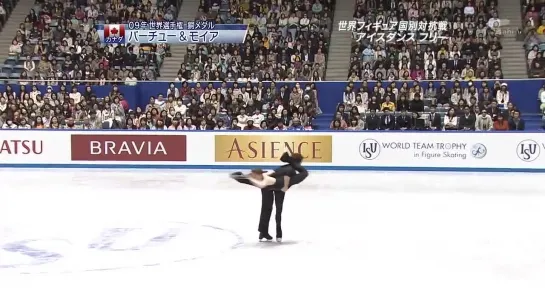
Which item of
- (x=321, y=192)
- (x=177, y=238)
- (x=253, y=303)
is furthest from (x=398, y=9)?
(x=253, y=303)

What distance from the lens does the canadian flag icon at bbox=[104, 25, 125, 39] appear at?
18219 mm

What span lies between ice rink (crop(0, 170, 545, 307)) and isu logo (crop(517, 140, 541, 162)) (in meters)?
2.28

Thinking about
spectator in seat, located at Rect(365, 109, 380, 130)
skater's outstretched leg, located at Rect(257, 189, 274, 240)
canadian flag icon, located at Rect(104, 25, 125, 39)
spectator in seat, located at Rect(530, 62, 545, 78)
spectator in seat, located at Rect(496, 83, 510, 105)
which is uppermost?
canadian flag icon, located at Rect(104, 25, 125, 39)

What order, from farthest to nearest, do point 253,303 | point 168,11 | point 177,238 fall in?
point 168,11, point 177,238, point 253,303

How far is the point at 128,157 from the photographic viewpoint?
1798 cm

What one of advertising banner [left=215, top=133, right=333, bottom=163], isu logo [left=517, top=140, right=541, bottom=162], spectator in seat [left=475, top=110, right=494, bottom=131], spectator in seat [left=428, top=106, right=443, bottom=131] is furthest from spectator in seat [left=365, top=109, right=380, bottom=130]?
isu logo [left=517, top=140, right=541, bottom=162]

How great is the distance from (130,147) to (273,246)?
971cm

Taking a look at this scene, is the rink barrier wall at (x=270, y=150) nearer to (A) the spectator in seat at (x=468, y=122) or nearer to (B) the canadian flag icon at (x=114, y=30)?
(A) the spectator in seat at (x=468, y=122)

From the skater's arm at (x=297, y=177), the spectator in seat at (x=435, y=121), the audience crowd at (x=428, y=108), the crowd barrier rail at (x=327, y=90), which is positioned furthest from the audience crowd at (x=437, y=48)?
the skater's arm at (x=297, y=177)

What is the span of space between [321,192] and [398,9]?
446 inches

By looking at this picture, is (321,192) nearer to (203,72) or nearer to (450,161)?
(450,161)

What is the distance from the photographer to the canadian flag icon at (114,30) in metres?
18.2

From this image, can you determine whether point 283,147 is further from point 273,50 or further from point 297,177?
point 297,177

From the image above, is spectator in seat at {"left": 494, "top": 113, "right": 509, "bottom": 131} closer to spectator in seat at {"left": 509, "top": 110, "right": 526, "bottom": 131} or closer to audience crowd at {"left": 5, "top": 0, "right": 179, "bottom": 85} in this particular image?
spectator in seat at {"left": 509, "top": 110, "right": 526, "bottom": 131}
